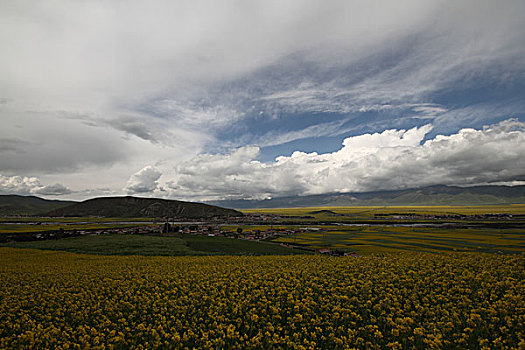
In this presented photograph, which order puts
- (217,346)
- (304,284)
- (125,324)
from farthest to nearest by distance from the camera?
(304,284), (125,324), (217,346)

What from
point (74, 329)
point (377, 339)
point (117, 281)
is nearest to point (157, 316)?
point (74, 329)

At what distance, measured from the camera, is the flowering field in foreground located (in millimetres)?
9273

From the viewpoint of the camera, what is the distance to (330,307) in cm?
1211

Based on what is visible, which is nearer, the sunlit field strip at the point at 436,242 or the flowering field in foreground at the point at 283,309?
the flowering field in foreground at the point at 283,309

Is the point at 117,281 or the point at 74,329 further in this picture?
the point at 117,281

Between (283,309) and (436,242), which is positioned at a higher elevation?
(283,309)

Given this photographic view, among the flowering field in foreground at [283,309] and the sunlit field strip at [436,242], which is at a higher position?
the flowering field in foreground at [283,309]

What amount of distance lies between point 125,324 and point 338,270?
13186 millimetres

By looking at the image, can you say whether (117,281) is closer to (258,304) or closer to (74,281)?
(74,281)

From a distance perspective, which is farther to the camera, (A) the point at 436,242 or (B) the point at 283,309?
(A) the point at 436,242

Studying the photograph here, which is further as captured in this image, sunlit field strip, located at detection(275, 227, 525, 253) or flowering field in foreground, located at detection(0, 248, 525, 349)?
sunlit field strip, located at detection(275, 227, 525, 253)

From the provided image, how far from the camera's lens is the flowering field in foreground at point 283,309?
9273mm

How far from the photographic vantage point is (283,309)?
1238 cm

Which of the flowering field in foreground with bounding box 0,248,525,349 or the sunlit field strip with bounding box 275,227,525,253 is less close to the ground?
the flowering field in foreground with bounding box 0,248,525,349
